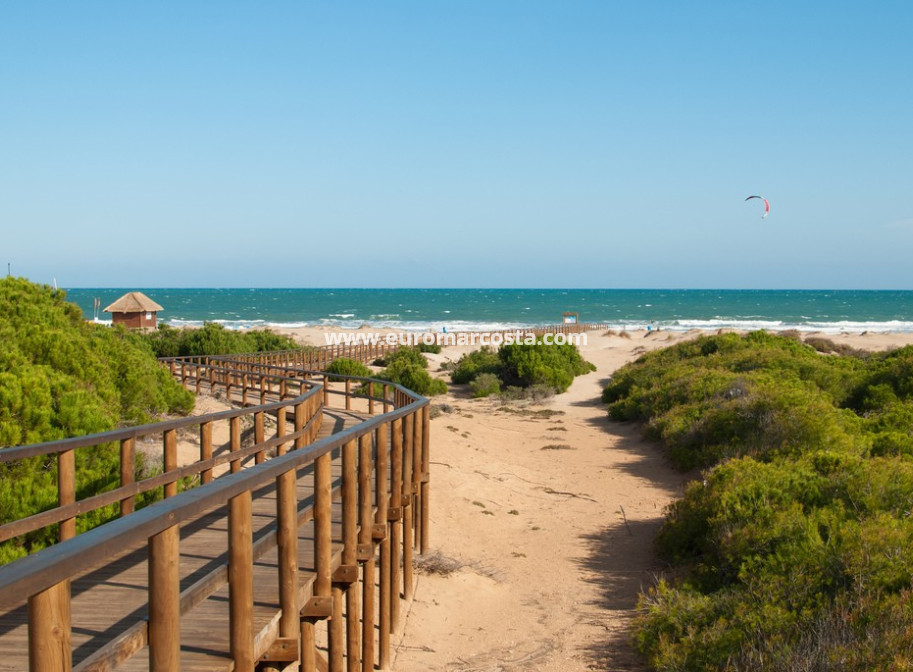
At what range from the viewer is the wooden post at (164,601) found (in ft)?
7.80

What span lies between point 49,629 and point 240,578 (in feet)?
4.27

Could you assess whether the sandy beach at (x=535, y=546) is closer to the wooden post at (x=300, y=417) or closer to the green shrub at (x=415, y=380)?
the wooden post at (x=300, y=417)

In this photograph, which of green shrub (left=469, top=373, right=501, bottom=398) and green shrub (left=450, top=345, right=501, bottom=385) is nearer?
green shrub (left=469, top=373, right=501, bottom=398)

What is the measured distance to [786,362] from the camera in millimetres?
19453

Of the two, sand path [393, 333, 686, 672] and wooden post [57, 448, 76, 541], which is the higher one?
wooden post [57, 448, 76, 541]

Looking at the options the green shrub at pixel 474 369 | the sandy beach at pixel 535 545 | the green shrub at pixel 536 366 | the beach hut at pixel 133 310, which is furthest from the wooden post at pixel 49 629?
the beach hut at pixel 133 310

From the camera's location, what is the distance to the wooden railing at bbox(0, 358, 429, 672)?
184 centimetres

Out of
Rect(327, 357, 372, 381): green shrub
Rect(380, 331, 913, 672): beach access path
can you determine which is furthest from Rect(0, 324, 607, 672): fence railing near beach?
Rect(327, 357, 372, 381): green shrub

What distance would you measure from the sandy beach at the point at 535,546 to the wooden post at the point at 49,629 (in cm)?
Result: 536

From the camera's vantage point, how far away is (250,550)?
3.09 m

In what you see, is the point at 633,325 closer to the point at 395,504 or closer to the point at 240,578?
the point at 395,504

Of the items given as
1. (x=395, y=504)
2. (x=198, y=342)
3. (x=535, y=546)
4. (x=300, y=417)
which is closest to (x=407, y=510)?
(x=395, y=504)

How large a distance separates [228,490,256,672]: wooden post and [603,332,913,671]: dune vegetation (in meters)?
3.75

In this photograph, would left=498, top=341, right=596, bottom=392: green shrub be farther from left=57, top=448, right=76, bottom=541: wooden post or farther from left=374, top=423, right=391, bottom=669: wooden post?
left=57, top=448, right=76, bottom=541: wooden post
